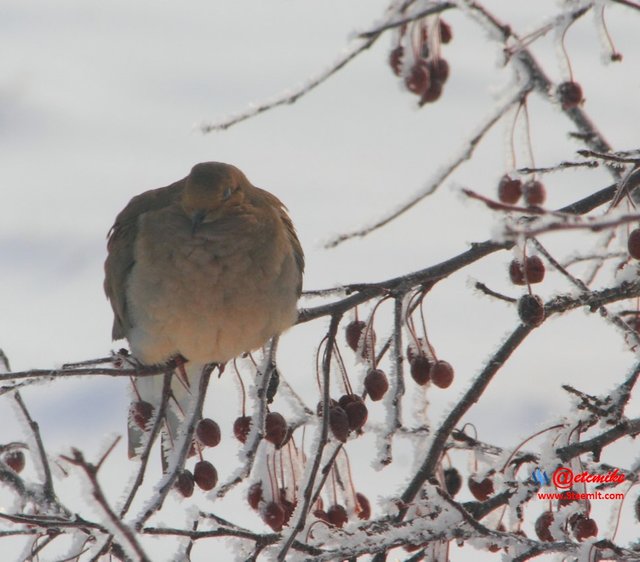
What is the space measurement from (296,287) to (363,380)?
76 centimetres

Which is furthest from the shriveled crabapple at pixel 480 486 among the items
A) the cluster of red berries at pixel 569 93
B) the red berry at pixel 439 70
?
the red berry at pixel 439 70

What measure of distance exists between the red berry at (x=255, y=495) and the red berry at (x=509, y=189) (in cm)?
103

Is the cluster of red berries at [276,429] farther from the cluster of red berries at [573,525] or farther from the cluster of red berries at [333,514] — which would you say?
the cluster of red berries at [573,525]

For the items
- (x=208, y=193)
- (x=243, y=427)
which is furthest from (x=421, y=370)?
(x=208, y=193)

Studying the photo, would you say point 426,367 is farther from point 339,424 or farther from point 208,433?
point 208,433

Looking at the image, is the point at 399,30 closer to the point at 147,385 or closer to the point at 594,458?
the point at 594,458

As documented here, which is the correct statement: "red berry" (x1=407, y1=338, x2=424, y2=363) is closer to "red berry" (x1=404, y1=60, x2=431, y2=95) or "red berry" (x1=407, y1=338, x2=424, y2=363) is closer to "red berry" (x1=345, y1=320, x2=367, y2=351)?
"red berry" (x1=345, y1=320, x2=367, y2=351)

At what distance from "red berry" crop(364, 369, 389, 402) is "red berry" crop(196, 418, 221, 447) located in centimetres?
52

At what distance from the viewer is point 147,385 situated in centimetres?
406

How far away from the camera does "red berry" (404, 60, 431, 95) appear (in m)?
1.70

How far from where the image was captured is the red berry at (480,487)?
9.27 feet

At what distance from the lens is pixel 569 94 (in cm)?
212

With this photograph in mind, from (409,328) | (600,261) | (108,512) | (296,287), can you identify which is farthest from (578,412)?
(108,512)

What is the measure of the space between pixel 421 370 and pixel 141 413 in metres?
0.84
